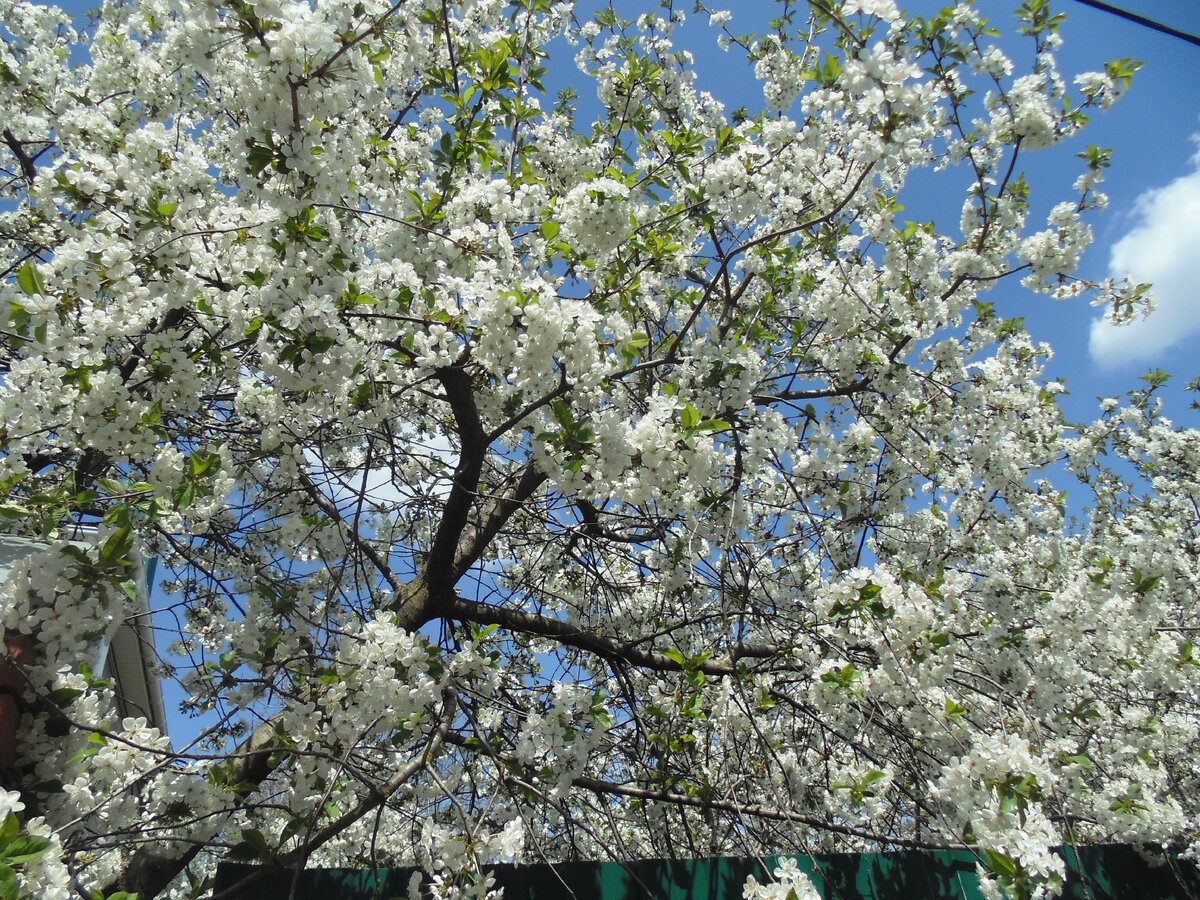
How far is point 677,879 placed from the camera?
2.75 meters

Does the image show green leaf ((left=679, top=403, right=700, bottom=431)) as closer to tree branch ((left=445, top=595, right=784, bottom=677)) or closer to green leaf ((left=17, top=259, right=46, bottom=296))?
tree branch ((left=445, top=595, right=784, bottom=677))

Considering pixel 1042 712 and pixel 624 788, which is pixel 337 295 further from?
pixel 1042 712

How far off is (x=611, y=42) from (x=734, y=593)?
411cm

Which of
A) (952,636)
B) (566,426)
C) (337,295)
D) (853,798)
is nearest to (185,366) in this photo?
(337,295)

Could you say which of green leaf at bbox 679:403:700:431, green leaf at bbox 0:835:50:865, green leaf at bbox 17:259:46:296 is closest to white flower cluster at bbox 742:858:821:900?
green leaf at bbox 679:403:700:431

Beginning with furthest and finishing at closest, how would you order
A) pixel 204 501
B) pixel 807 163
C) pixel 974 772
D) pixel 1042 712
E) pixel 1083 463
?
pixel 1083 463 → pixel 807 163 → pixel 1042 712 → pixel 204 501 → pixel 974 772

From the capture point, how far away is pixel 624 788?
330cm

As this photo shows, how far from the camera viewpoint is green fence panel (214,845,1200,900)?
2.39 m

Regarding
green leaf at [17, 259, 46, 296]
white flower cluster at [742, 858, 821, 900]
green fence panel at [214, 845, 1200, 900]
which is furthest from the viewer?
green fence panel at [214, 845, 1200, 900]

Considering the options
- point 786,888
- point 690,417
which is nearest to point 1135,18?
point 690,417

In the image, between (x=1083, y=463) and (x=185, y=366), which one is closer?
(x=185, y=366)

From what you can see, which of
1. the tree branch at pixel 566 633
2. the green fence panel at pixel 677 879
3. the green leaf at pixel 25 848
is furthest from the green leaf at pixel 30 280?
the tree branch at pixel 566 633

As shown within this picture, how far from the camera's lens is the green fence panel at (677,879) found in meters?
2.39

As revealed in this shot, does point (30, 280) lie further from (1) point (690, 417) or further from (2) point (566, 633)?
(2) point (566, 633)
